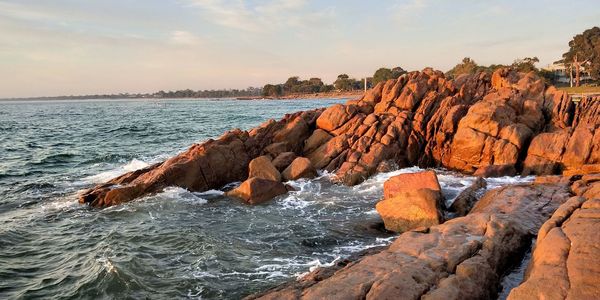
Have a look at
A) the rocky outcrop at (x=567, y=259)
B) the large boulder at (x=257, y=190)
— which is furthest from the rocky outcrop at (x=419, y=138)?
the rocky outcrop at (x=567, y=259)

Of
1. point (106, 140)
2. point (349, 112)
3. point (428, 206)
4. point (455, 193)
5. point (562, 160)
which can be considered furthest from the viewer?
point (106, 140)

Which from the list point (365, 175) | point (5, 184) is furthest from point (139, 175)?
point (365, 175)

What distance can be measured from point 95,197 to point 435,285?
1715 centimetres

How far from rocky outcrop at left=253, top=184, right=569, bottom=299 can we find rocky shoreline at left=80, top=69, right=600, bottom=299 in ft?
0.10

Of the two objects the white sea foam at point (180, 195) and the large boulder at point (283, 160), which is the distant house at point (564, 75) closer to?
the large boulder at point (283, 160)

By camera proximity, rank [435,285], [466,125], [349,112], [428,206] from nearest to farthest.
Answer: [435,285], [428,206], [466,125], [349,112]

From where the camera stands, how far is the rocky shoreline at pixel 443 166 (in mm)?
8719

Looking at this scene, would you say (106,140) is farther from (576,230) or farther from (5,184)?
(576,230)

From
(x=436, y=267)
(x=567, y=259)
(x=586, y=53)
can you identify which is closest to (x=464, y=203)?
(x=567, y=259)

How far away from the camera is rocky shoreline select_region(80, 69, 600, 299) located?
28.6ft

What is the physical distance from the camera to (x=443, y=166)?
25.6 metres

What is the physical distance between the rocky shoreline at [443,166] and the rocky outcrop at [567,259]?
0.03 meters

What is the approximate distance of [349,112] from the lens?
2792 centimetres

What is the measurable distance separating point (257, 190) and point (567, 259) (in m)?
13.7
